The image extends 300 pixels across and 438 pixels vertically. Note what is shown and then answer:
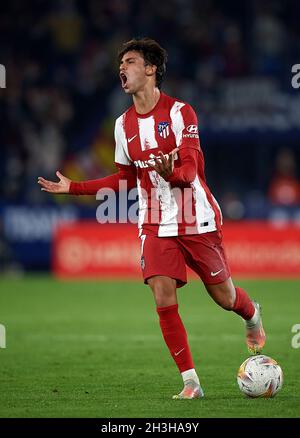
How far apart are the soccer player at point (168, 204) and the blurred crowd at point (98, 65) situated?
11.9m

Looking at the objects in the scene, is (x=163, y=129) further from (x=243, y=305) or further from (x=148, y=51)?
(x=243, y=305)

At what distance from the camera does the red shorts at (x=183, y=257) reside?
23.3 ft

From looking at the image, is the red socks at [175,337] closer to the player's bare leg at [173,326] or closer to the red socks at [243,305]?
the player's bare leg at [173,326]

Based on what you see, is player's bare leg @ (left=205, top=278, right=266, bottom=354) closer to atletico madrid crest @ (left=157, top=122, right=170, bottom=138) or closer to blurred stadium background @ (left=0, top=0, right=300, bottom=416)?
atletico madrid crest @ (left=157, top=122, right=170, bottom=138)

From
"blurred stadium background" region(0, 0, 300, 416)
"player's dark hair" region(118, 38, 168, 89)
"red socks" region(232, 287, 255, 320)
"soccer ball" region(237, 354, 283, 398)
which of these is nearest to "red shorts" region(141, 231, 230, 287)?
"red socks" region(232, 287, 255, 320)

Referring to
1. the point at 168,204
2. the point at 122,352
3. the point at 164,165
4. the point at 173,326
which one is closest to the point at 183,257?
the point at 168,204

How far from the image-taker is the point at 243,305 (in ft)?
24.5

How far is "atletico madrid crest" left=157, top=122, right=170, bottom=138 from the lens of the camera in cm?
723

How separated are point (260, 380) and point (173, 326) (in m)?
0.68

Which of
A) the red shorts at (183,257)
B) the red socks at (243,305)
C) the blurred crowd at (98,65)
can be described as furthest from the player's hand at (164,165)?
the blurred crowd at (98,65)

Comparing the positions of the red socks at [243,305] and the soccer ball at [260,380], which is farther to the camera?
the red socks at [243,305]

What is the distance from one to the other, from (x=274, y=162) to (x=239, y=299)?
45.1ft

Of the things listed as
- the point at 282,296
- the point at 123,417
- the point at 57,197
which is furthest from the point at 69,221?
the point at 123,417
